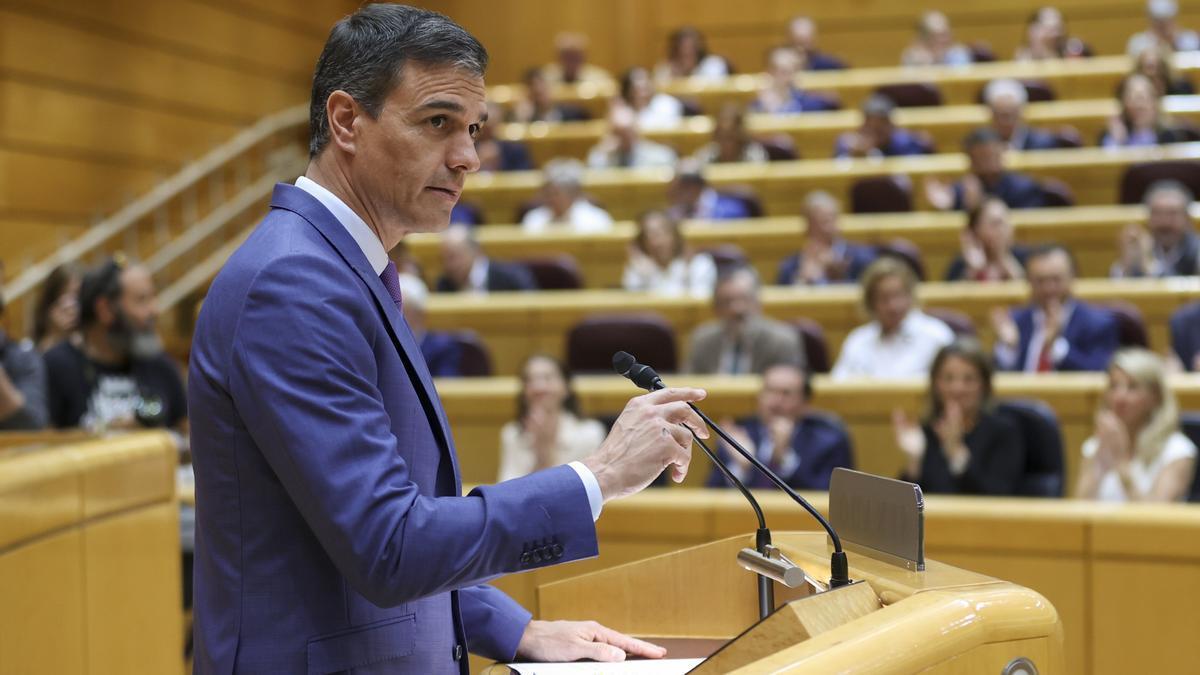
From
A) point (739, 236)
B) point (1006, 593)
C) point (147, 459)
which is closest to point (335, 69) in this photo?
point (1006, 593)

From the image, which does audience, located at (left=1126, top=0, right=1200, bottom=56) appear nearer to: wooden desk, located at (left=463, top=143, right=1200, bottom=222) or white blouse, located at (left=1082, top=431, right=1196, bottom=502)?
wooden desk, located at (left=463, top=143, right=1200, bottom=222)

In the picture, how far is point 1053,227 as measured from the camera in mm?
4387

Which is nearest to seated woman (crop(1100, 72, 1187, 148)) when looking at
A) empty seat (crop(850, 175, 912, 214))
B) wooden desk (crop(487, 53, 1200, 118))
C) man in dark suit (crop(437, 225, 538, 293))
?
wooden desk (crop(487, 53, 1200, 118))

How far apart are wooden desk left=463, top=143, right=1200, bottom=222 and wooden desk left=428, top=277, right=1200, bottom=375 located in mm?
1023

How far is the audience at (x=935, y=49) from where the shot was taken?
645 centimetres

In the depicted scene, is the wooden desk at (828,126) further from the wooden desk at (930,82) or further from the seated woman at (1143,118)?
the seated woman at (1143,118)

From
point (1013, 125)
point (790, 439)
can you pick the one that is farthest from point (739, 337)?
point (1013, 125)

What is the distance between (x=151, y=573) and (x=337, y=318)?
1.20m

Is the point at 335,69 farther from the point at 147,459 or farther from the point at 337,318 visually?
the point at 147,459

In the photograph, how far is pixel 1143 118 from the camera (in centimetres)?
496

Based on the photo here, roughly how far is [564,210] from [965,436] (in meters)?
2.58

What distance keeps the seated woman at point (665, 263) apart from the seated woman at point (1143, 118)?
1897 mm

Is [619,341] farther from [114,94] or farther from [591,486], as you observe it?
[114,94]

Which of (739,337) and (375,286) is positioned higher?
(375,286)
